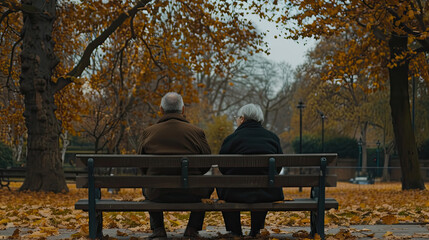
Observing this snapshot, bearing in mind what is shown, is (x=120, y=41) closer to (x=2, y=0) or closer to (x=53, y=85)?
(x=53, y=85)

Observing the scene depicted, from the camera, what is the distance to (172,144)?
608 centimetres

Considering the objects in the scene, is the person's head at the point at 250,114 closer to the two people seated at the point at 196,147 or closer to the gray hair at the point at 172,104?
the two people seated at the point at 196,147

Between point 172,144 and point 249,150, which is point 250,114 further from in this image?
point 172,144

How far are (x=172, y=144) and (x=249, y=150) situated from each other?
76 centimetres

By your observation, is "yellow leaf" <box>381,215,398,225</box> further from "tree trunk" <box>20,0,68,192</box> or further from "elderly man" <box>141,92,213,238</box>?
"tree trunk" <box>20,0,68,192</box>

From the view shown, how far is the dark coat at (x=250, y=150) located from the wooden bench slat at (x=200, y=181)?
22 centimetres

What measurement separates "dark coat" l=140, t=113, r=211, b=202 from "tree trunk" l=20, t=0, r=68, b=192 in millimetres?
11352

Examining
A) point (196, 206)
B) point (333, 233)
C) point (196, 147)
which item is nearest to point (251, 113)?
point (196, 147)

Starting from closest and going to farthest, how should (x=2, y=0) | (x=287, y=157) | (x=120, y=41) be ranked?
1. (x=287, y=157)
2. (x=2, y=0)
3. (x=120, y=41)

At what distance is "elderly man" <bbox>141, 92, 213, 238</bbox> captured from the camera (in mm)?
5977

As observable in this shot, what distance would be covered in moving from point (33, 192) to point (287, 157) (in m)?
12.4

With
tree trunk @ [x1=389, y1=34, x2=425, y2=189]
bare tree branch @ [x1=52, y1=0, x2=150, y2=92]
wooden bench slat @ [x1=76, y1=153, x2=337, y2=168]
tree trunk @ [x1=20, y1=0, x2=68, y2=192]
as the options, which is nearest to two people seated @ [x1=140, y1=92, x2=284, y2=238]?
wooden bench slat @ [x1=76, y1=153, x2=337, y2=168]

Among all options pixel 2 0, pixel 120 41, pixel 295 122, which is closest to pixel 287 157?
pixel 2 0

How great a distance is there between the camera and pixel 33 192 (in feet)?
54.3
